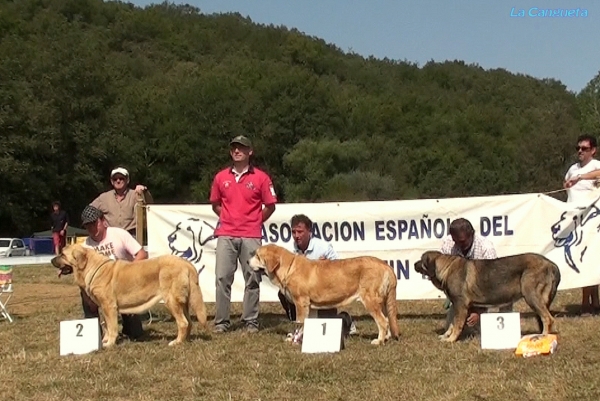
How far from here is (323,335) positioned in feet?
22.2

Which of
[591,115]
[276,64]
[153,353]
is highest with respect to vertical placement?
Result: [276,64]

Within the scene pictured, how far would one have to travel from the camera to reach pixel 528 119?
6706cm

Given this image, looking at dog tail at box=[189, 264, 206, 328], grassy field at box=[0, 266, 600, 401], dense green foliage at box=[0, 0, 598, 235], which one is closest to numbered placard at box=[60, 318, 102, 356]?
grassy field at box=[0, 266, 600, 401]

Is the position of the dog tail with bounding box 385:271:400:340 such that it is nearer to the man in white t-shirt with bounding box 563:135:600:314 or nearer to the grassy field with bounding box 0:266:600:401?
the grassy field with bounding box 0:266:600:401

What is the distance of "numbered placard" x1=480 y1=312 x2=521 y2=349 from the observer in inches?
262

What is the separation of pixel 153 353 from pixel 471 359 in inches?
115

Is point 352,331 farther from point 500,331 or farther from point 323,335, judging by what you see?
point 500,331

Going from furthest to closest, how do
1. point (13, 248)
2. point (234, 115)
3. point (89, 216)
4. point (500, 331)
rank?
point (234, 115) → point (13, 248) → point (89, 216) → point (500, 331)

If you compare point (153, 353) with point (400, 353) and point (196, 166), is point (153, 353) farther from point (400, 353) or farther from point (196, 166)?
point (196, 166)

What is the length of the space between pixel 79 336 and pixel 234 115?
5763cm

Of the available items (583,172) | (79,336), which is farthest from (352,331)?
(583,172)

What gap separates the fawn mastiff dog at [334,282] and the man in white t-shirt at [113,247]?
1.39 metres

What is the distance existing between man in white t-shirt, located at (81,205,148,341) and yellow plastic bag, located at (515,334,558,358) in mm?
3971

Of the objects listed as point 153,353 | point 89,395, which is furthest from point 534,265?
point 89,395
